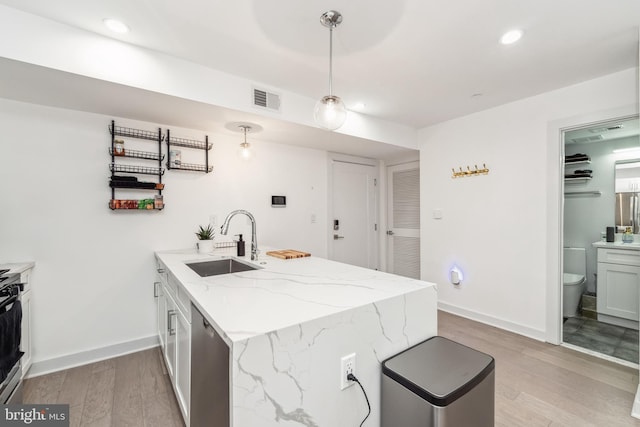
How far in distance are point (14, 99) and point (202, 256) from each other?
1.79m

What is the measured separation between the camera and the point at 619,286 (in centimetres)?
301

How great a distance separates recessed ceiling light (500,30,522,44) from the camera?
179 cm

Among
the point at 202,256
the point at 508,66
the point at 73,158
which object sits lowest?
the point at 202,256

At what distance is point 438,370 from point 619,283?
10.9ft

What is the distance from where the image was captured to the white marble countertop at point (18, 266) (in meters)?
1.86

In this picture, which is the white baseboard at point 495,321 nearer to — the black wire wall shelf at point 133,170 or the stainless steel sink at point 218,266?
the stainless steel sink at point 218,266

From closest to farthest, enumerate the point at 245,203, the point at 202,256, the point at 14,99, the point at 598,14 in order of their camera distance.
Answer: the point at 598,14
the point at 14,99
the point at 202,256
the point at 245,203

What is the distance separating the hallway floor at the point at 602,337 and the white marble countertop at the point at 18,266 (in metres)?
4.60

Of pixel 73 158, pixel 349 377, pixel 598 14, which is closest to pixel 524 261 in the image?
pixel 598 14

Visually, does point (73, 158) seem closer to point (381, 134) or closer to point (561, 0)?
point (381, 134)

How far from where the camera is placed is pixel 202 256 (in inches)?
93.7

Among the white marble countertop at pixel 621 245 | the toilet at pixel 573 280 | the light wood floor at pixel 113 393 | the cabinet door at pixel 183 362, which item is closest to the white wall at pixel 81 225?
the light wood floor at pixel 113 393

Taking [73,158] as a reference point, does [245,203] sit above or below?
below

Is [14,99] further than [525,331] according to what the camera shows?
No
